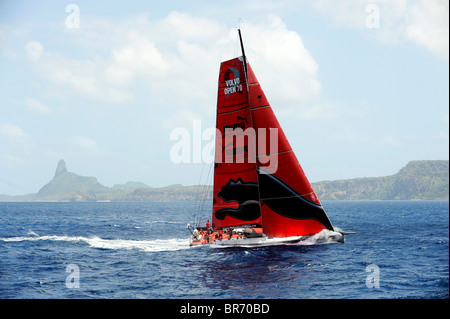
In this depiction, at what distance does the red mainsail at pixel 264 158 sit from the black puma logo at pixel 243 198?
13cm

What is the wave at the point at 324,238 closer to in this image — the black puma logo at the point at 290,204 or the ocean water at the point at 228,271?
the ocean water at the point at 228,271

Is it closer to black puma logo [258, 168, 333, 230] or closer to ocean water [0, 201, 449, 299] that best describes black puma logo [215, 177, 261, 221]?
black puma logo [258, 168, 333, 230]

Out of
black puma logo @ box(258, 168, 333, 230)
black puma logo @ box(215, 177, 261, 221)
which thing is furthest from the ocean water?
black puma logo @ box(215, 177, 261, 221)

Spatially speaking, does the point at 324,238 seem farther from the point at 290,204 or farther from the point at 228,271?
the point at 228,271

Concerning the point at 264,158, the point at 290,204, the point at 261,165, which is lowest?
the point at 290,204

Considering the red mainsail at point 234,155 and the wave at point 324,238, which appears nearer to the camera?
the red mainsail at point 234,155

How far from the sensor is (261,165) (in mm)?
36156

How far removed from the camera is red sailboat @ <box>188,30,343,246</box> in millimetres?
35844

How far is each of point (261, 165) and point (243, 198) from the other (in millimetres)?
3633

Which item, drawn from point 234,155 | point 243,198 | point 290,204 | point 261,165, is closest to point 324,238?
point 290,204

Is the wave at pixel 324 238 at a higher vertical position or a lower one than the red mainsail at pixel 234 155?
lower

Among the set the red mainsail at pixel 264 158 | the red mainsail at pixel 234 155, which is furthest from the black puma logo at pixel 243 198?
the red mainsail at pixel 264 158

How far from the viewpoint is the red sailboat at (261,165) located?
35.8 meters
